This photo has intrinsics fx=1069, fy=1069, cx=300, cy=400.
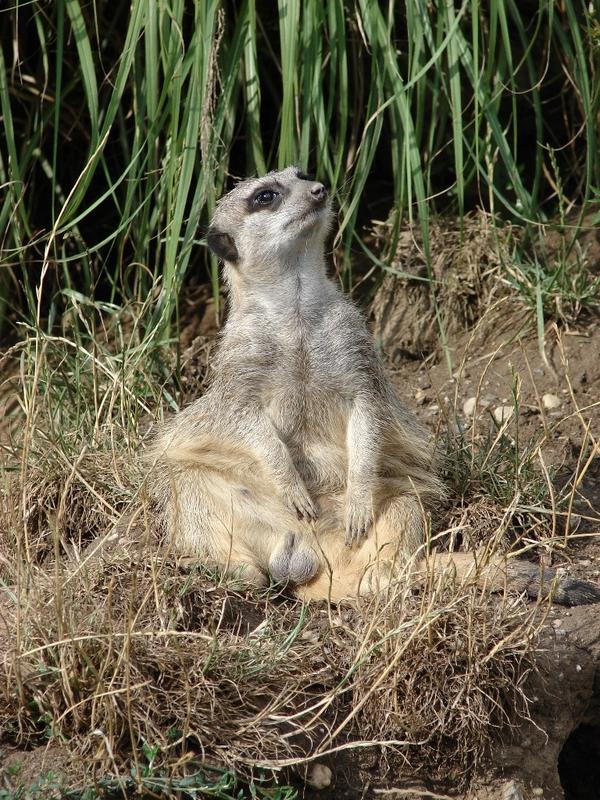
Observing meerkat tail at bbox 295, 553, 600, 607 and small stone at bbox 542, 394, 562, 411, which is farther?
small stone at bbox 542, 394, 562, 411

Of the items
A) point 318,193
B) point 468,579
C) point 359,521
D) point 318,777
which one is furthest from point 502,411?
point 318,777

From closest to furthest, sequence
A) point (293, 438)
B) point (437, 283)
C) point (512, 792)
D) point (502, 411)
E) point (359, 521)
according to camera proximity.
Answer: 1. point (512, 792)
2. point (359, 521)
3. point (293, 438)
4. point (502, 411)
5. point (437, 283)

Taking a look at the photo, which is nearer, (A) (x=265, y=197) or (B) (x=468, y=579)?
(B) (x=468, y=579)

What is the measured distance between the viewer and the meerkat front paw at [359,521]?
11.3 feet

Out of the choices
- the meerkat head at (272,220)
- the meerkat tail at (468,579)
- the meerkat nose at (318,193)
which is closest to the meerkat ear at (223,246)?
the meerkat head at (272,220)

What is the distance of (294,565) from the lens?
10.9 feet

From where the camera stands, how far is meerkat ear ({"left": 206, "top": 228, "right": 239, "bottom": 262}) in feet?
12.3

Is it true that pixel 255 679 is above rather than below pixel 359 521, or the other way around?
above

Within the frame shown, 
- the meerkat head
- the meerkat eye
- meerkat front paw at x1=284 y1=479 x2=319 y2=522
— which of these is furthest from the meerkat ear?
Result: meerkat front paw at x1=284 y1=479 x2=319 y2=522

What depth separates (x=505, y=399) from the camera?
14.2 ft

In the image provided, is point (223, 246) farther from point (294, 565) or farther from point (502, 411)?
point (502, 411)

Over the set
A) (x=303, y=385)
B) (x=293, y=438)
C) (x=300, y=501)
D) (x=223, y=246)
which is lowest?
(x=300, y=501)

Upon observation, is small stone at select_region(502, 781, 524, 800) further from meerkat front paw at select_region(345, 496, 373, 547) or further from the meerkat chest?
the meerkat chest

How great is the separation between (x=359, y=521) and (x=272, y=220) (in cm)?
107
